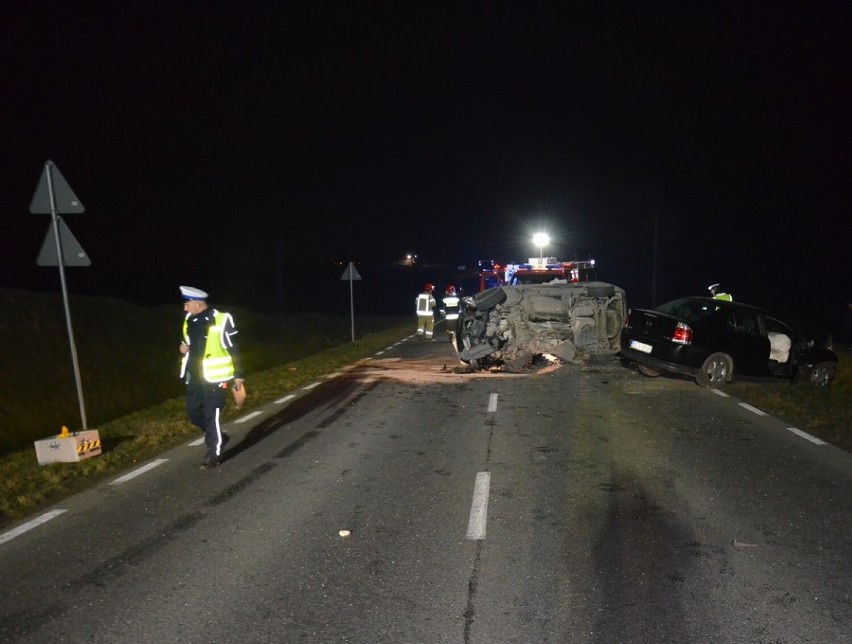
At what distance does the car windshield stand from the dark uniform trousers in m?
8.40

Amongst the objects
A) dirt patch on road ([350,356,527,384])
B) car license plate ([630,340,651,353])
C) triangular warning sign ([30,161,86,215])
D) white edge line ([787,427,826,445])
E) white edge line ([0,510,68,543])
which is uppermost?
triangular warning sign ([30,161,86,215])

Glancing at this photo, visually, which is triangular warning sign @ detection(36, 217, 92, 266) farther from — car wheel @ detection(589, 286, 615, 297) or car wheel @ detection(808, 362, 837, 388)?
car wheel @ detection(808, 362, 837, 388)

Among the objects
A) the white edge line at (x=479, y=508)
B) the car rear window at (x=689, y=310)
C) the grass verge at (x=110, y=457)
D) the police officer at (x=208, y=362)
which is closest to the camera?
the white edge line at (x=479, y=508)

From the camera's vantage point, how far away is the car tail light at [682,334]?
38.3ft

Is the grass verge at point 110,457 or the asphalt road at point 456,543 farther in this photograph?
the grass verge at point 110,457

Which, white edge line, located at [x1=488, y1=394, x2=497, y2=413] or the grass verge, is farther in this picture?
white edge line, located at [x1=488, y1=394, x2=497, y2=413]

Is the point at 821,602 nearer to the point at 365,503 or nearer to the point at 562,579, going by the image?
the point at 562,579

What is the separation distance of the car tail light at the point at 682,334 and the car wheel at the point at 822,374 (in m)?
2.59

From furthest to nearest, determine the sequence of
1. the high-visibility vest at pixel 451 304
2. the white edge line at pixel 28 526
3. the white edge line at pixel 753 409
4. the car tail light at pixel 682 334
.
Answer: the high-visibility vest at pixel 451 304 < the car tail light at pixel 682 334 < the white edge line at pixel 753 409 < the white edge line at pixel 28 526

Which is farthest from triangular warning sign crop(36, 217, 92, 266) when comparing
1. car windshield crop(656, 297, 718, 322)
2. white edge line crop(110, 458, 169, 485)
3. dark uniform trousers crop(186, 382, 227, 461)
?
car windshield crop(656, 297, 718, 322)

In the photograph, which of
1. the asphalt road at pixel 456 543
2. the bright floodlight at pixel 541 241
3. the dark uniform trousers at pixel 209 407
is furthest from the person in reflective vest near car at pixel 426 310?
the dark uniform trousers at pixel 209 407

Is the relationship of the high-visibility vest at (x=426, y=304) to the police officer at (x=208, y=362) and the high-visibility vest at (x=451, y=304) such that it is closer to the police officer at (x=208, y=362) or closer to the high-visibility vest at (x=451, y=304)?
the high-visibility vest at (x=451, y=304)

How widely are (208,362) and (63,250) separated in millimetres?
2588

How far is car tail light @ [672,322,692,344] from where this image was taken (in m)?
11.7
